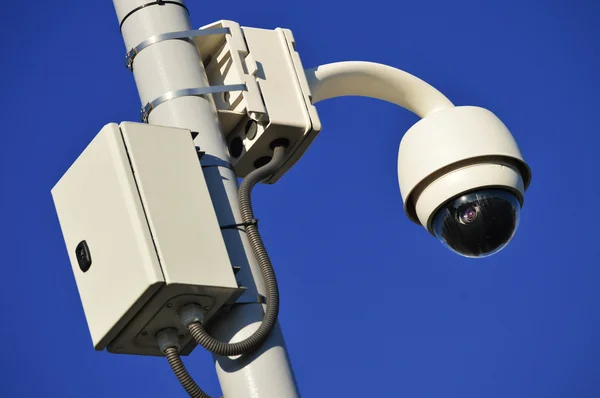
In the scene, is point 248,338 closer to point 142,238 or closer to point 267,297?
point 267,297

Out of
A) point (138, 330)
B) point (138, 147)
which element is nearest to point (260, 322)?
point (138, 330)

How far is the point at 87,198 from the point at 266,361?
0.64 meters

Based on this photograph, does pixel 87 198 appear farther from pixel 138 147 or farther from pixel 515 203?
pixel 515 203

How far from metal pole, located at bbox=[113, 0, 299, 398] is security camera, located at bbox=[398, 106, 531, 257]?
2.04 feet

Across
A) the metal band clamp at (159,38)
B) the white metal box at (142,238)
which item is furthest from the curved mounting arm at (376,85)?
the white metal box at (142,238)

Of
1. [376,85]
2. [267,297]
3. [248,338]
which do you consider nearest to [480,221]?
[376,85]

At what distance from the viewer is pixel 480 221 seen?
12.3 ft

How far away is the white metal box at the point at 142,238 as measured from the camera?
10.3 ft

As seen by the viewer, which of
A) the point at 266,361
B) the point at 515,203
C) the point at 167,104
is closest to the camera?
the point at 266,361

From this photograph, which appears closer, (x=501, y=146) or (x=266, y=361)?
(x=266, y=361)

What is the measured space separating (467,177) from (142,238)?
3.47 ft

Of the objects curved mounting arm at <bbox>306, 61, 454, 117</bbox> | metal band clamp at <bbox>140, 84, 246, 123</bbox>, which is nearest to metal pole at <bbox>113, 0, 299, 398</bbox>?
metal band clamp at <bbox>140, 84, 246, 123</bbox>

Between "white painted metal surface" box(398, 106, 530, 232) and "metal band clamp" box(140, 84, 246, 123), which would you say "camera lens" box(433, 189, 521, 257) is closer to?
"white painted metal surface" box(398, 106, 530, 232)

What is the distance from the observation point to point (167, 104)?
3.55 meters
